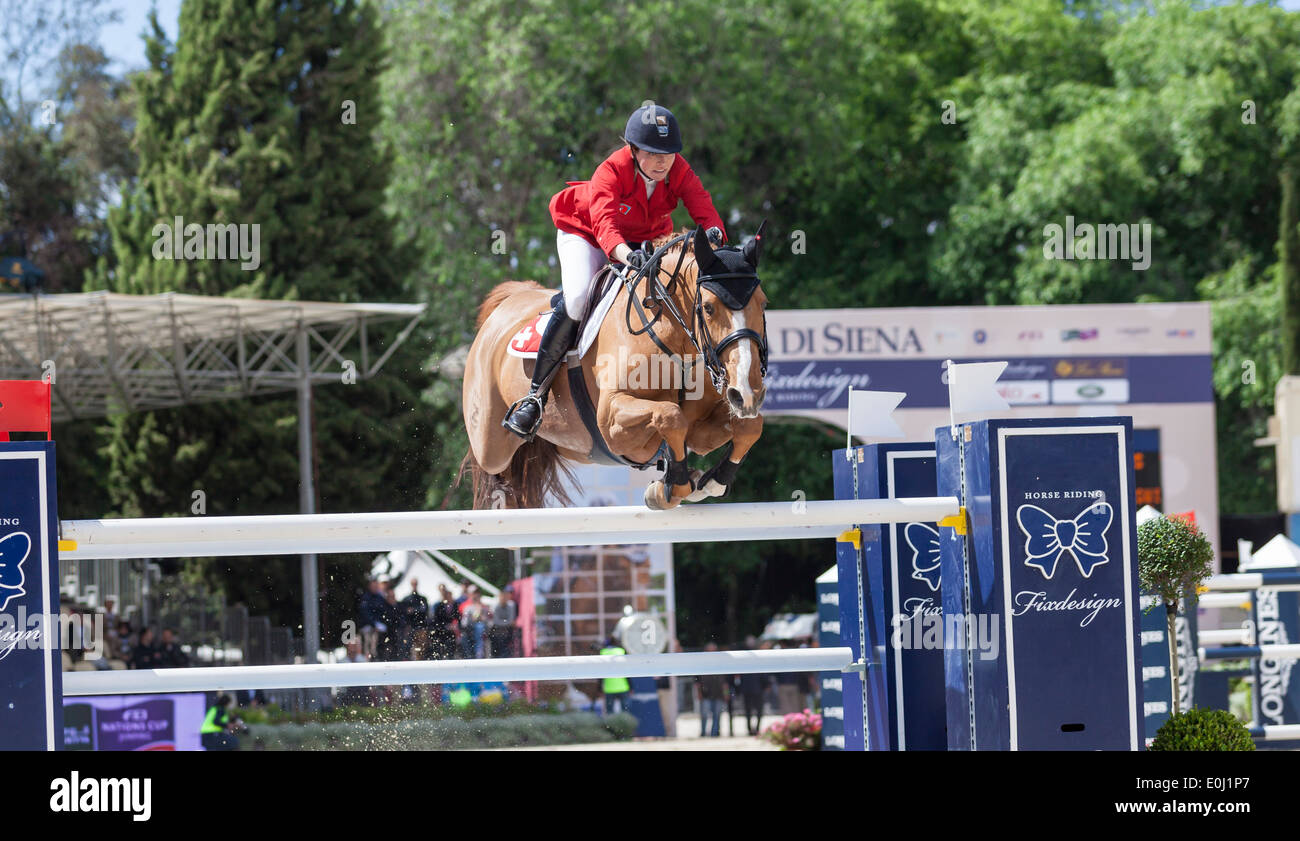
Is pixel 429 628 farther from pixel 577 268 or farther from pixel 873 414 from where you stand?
pixel 873 414

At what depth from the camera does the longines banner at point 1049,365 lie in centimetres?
1477

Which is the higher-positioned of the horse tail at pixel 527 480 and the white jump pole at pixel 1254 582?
the horse tail at pixel 527 480

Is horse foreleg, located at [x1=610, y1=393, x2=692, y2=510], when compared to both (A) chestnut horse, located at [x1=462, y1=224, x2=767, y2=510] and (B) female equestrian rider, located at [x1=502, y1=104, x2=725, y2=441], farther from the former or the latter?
(B) female equestrian rider, located at [x1=502, y1=104, x2=725, y2=441]

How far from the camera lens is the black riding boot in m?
4.55

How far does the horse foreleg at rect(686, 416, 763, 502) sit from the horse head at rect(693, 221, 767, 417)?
145 millimetres

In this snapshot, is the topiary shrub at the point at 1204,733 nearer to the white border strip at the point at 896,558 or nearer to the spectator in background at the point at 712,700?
the white border strip at the point at 896,558

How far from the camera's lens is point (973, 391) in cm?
364

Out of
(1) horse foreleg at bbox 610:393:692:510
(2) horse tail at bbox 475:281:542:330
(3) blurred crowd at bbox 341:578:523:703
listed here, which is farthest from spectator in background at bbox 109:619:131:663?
(1) horse foreleg at bbox 610:393:692:510

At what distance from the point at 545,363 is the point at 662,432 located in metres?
0.86

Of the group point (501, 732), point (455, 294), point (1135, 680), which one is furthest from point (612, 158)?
point (455, 294)

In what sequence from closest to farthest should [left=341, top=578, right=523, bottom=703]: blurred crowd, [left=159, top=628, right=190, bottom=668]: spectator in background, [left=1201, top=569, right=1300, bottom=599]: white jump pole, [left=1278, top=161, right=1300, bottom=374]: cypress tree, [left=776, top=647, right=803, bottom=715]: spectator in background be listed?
1. [left=1201, top=569, right=1300, bottom=599]: white jump pole
2. [left=341, top=578, right=523, bottom=703]: blurred crowd
3. [left=159, top=628, right=190, bottom=668]: spectator in background
4. [left=776, top=647, right=803, bottom=715]: spectator in background
5. [left=1278, top=161, right=1300, bottom=374]: cypress tree

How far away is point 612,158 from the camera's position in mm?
4387

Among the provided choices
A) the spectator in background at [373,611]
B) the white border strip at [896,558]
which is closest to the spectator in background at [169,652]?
the spectator in background at [373,611]

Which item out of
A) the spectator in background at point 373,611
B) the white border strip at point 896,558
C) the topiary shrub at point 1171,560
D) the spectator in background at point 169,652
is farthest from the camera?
the spectator in background at point 169,652
